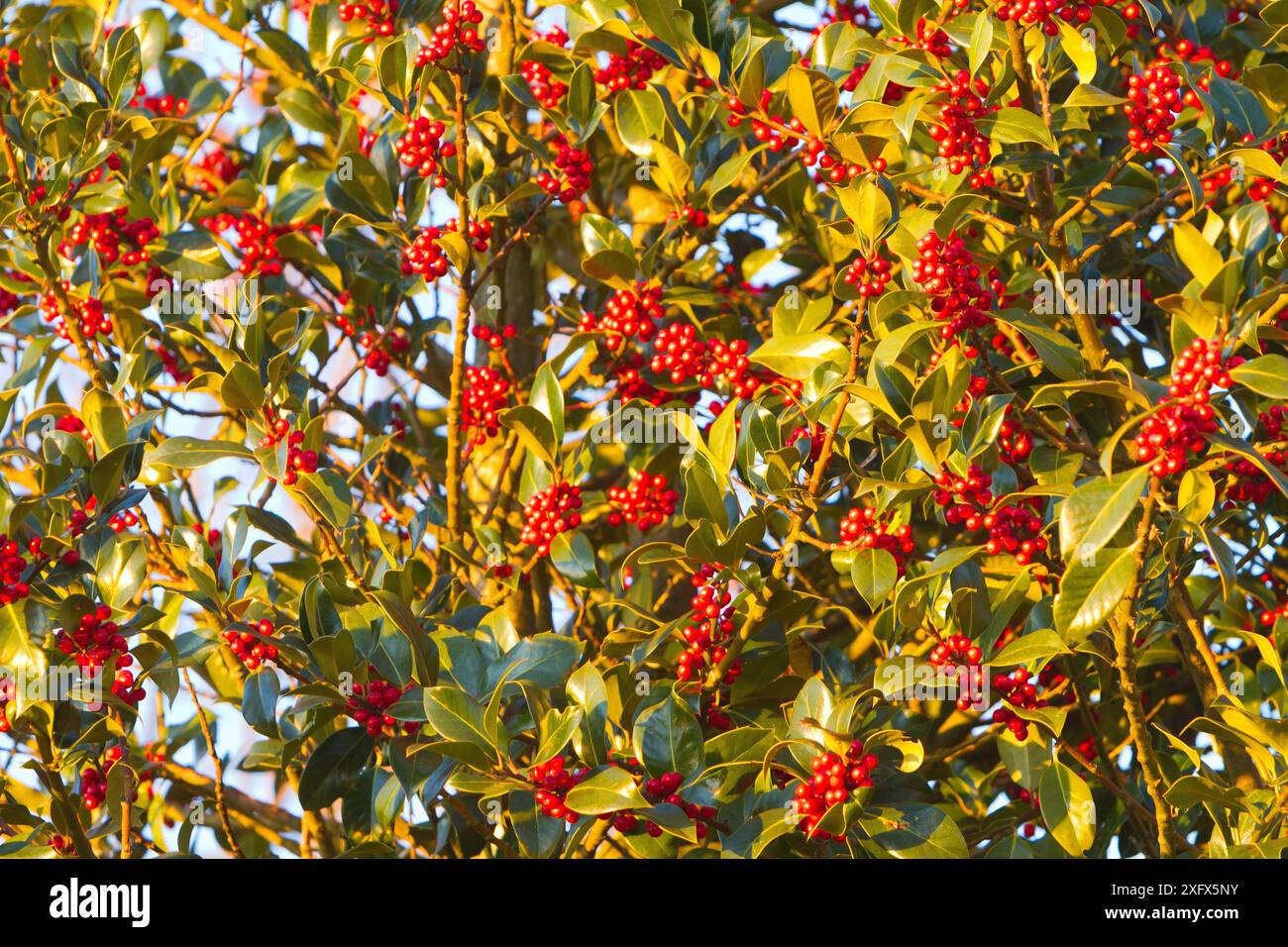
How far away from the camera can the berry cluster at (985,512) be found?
205 cm

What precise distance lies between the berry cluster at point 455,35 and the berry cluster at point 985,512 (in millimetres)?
1183

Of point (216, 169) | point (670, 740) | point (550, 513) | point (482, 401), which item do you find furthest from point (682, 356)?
point (216, 169)

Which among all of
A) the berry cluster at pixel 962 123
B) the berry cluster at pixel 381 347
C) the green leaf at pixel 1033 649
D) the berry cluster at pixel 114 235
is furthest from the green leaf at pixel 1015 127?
the berry cluster at pixel 114 235

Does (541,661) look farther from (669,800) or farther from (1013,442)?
(1013,442)

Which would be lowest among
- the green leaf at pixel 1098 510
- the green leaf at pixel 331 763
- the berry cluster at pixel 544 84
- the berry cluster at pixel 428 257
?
the green leaf at pixel 331 763

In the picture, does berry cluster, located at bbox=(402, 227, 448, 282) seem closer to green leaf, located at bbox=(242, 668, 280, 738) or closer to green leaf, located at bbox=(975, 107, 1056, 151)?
green leaf, located at bbox=(242, 668, 280, 738)

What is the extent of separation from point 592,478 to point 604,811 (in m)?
1.64

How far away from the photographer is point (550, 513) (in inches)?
102

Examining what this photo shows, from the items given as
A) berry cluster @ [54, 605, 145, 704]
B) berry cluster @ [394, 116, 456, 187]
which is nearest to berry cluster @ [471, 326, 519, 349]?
berry cluster @ [394, 116, 456, 187]

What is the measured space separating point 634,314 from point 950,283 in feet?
2.74

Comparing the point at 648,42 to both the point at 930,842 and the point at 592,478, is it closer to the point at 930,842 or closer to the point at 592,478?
the point at 592,478

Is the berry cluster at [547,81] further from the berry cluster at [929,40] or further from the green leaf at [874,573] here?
the green leaf at [874,573]

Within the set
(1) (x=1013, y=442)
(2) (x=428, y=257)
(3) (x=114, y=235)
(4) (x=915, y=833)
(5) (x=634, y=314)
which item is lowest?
(4) (x=915, y=833)
